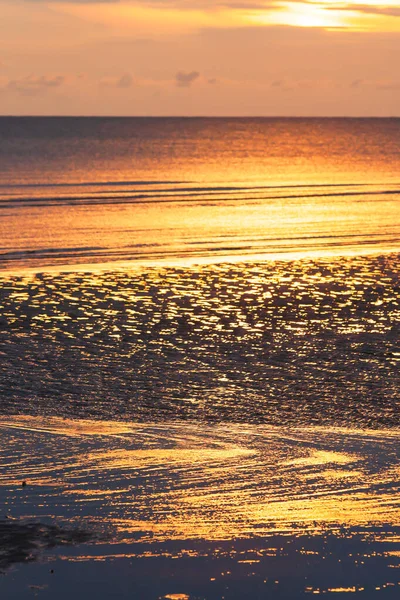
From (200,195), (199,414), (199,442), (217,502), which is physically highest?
(200,195)

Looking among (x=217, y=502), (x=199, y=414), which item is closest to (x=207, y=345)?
(x=199, y=414)

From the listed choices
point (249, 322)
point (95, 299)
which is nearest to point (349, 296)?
point (249, 322)

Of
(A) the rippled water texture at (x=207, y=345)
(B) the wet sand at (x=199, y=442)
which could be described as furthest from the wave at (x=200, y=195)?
(B) the wet sand at (x=199, y=442)

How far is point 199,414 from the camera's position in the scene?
1306 cm

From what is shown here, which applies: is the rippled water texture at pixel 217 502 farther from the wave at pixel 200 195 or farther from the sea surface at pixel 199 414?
the wave at pixel 200 195

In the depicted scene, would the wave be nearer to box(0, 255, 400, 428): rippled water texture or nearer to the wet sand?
box(0, 255, 400, 428): rippled water texture

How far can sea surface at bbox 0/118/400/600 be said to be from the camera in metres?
7.70

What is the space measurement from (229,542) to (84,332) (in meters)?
10.7

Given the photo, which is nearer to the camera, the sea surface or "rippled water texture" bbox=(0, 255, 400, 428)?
the sea surface

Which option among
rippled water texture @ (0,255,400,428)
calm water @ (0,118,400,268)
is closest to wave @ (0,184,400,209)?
calm water @ (0,118,400,268)

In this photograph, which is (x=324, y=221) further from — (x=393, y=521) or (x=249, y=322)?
(x=393, y=521)

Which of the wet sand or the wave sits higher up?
the wave

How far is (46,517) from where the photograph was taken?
28.2 ft

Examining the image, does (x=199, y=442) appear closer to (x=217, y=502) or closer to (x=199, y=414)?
(x=199, y=414)
